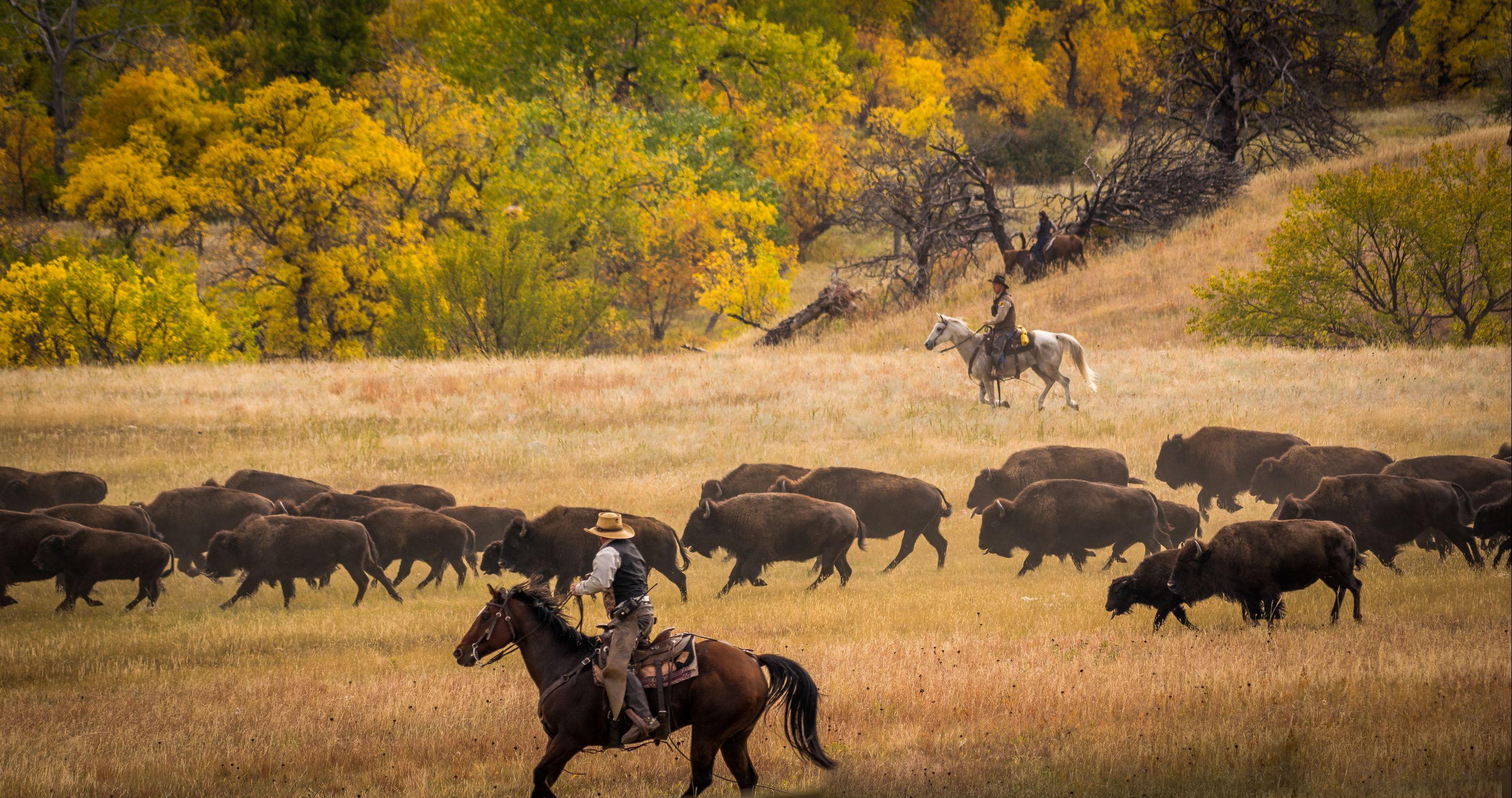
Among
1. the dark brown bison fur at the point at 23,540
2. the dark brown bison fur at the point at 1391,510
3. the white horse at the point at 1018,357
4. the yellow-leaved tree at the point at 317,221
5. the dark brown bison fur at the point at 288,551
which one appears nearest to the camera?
the dark brown bison fur at the point at 23,540

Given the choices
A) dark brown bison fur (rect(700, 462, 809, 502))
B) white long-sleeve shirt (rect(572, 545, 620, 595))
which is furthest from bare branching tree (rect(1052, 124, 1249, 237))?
white long-sleeve shirt (rect(572, 545, 620, 595))

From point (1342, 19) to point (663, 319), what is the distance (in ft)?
79.5

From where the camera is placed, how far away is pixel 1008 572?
1166 centimetres

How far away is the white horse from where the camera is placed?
16.5 meters

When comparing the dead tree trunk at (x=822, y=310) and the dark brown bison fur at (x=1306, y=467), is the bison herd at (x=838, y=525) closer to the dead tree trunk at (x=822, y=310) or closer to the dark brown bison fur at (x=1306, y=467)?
the dark brown bison fur at (x=1306, y=467)

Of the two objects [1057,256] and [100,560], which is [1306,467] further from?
[1057,256]

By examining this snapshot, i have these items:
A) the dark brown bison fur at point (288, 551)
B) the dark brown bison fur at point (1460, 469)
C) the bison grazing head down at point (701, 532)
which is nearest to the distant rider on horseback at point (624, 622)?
the bison grazing head down at point (701, 532)

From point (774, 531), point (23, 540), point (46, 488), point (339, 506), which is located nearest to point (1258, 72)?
point (774, 531)

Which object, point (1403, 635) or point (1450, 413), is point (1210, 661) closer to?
point (1403, 635)

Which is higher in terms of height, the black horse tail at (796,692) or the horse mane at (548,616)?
the horse mane at (548,616)

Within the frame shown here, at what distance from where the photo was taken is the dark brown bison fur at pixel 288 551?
10609 mm

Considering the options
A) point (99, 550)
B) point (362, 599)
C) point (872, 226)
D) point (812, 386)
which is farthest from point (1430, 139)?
point (99, 550)

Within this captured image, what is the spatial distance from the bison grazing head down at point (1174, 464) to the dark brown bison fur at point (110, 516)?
37.2ft

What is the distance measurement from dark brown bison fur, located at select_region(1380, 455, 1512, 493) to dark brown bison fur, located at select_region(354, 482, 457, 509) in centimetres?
1021
